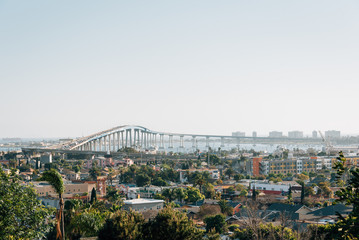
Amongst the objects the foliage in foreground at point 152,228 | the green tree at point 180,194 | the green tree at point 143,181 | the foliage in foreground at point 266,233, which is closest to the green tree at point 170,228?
the foliage in foreground at point 152,228

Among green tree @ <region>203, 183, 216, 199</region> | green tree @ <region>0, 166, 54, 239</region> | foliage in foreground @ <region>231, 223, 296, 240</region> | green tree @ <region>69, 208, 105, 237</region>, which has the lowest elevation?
green tree @ <region>203, 183, 216, 199</region>

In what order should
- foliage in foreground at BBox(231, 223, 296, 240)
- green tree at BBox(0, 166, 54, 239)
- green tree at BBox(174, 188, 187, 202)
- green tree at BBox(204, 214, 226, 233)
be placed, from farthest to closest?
green tree at BBox(174, 188, 187, 202) < green tree at BBox(204, 214, 226, 233) < foliage in foreground at BBox(231, 223, 296, 240) < green tree at BBox(0, 166, 54, 239)

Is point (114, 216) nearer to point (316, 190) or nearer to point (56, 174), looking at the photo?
point (56, 174)

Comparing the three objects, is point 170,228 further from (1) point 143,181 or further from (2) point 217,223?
(1) point 143,181

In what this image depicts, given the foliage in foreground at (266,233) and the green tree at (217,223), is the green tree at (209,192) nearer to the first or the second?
the green tree at (217,223)

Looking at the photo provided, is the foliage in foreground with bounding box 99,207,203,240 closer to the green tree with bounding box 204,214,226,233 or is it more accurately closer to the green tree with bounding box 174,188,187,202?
the green tree with bounding box 204,214,226,233

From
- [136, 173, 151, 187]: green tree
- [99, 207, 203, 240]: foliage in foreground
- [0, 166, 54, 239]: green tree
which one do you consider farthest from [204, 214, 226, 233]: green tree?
[136, 173, 151, 187]: green tree

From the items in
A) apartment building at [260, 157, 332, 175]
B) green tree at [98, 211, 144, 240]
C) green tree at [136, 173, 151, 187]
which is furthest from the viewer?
apartment building at [260, 157, 332, 175]

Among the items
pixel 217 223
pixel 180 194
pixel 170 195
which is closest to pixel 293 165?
pixel 180 194
